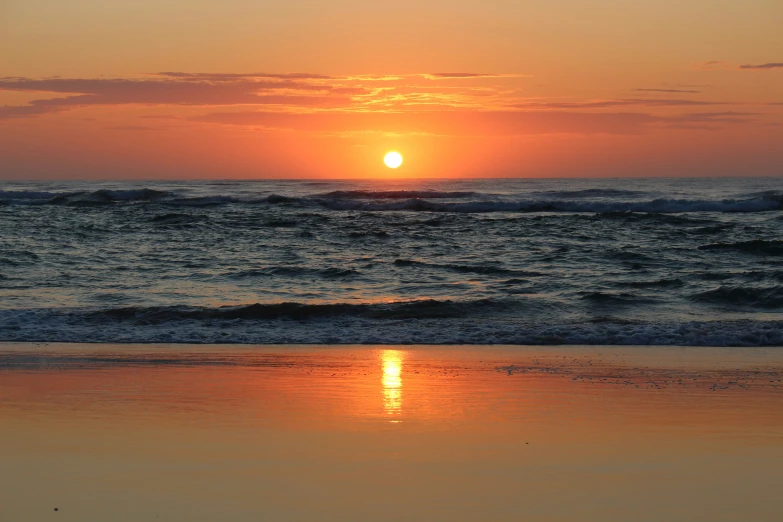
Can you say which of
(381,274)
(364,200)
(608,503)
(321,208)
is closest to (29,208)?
(321,208)

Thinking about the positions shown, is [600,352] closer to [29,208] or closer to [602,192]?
[29,208]

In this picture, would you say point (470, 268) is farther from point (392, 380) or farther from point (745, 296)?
point (392, 380)

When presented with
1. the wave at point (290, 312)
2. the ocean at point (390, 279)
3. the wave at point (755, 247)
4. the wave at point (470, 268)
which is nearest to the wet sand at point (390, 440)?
the ocean at point (390, 279)

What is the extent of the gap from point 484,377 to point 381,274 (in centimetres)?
877

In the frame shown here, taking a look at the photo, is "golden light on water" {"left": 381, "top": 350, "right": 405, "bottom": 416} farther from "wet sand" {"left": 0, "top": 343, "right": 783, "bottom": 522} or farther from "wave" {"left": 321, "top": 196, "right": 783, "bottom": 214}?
"wave" {"left": 321, "top": 196, "right": 783, "bottom": 214}

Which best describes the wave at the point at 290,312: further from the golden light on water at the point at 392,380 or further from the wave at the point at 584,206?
the wave at the point at 584,206

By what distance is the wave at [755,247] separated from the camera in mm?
19109

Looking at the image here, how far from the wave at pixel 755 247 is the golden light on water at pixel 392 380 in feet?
44.2

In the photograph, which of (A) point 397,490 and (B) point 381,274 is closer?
(A) point 397,490

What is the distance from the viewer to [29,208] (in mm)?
33125

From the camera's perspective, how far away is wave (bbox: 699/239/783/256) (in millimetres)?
19109

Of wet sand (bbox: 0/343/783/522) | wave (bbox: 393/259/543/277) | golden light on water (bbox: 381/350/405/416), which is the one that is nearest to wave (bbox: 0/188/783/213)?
wave (bbox: 393/259/543/277)

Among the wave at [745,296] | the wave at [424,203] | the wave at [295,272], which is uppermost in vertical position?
the wave at [424,203]

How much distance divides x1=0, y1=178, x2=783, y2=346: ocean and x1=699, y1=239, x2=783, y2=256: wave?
7 centimetres
